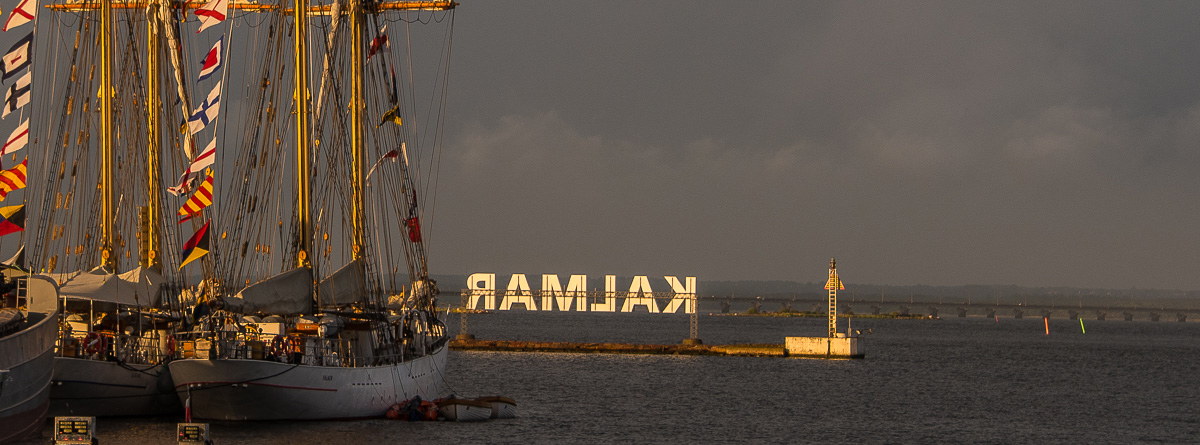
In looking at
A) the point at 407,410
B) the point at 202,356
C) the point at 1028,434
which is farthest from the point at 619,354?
the point at 202,356

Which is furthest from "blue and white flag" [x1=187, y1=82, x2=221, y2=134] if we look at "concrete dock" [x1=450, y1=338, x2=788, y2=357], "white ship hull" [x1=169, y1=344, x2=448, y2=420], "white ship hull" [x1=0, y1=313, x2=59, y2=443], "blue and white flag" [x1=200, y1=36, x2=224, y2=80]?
"concrete dock" [x1=450, y1=338, x2=788, y2=357]

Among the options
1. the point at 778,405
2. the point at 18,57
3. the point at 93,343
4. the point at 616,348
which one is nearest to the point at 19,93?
the point at 18,57

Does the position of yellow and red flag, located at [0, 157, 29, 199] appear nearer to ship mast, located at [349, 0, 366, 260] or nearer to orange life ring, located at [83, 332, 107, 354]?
orange life ring, located at [83, 332, 107, 354]

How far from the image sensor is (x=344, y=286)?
59.7 meters

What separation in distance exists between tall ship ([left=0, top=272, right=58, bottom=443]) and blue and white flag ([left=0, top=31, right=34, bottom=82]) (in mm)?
7225

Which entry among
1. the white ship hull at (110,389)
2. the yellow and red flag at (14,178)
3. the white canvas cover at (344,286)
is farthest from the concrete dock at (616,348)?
the yellow and red flag at (14,178)

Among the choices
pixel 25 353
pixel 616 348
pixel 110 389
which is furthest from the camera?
pixel 616 348

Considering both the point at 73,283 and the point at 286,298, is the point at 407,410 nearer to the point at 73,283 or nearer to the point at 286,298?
the point at 286,298

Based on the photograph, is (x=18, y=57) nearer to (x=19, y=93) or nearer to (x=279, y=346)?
(x=19, y=93)

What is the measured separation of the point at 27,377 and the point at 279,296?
1288 centimetres

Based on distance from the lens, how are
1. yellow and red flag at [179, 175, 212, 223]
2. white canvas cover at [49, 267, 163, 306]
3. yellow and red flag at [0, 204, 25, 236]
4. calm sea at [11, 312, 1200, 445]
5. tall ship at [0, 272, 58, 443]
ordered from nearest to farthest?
tall ship at [0, 272, 58, 443], yellow and red flag at [0, 204, 25, 236], white canvas cover at [49, 267, 163, 306], yellow and red flag at [179, 175, 212, 223], calm sea at [11, 312, 1200, 445]

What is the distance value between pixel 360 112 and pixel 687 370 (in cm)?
5184

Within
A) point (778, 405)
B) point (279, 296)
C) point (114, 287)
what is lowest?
point (778, 405)

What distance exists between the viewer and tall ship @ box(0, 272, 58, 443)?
40375 mm
